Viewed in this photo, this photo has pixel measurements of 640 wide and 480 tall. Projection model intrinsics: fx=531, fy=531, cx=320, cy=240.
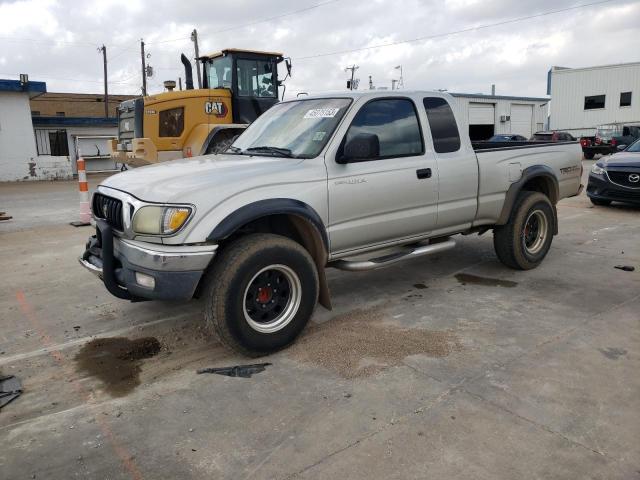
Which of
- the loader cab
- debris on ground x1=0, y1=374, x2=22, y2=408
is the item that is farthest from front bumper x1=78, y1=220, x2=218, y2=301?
the loader cab

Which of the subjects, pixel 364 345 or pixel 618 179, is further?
pixel 618 179

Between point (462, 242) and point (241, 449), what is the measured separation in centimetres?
561

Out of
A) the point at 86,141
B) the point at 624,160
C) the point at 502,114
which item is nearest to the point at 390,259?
the point at 624,160

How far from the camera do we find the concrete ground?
2.73 metres

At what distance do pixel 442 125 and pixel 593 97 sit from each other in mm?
38775

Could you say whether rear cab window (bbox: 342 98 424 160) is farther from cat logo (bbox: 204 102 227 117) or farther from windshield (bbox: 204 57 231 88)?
windshield (bbox: 204 57 231 88)

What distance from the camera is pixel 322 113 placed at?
462 cm

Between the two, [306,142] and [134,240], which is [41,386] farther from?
[306,142]

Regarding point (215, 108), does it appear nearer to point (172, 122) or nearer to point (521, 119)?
point (172, 122)

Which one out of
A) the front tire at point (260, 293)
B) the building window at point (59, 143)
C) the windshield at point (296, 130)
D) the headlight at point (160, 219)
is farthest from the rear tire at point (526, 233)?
the building window at point (59, 143)

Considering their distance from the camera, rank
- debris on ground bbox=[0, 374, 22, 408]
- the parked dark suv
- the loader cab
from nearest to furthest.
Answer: debris on ground bbox=[0, 374, 22, 408] < the parked dark suv < the loader cab

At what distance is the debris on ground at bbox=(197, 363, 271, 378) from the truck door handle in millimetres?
2185

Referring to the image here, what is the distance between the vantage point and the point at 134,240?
3717 millimetres

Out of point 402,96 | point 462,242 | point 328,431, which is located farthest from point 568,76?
point 328,431
